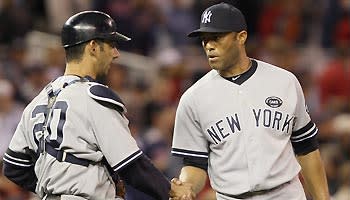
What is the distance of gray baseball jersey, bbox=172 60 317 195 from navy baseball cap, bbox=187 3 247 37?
303 millimetres

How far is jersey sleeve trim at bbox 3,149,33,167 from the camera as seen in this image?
20.6 feet

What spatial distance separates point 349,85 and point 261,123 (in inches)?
256

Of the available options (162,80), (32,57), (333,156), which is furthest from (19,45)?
(333,156)

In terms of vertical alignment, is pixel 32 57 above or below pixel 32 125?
below

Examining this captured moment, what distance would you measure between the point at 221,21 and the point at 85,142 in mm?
1134

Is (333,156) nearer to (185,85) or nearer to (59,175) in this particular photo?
(185,85)

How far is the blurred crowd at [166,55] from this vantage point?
36.2 ft

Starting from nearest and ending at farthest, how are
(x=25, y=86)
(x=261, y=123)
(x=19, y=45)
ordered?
(x=261, y=123) < (x=25, y=86) < (x=19, y=45)

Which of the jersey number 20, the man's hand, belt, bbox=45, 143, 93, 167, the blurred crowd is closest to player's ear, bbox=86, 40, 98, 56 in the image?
the jersey number 20

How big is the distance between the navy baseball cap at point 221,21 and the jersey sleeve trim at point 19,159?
1188 mm

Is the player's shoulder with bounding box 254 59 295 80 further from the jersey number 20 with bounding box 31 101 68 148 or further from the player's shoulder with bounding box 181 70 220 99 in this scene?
the jersey number 20 with bounding box 31 101 68 148

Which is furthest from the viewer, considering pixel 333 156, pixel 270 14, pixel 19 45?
pixel 270 14

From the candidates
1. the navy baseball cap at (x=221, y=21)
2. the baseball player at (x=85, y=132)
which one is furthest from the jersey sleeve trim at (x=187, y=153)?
the navy baseball cap at (x=221, y=21)

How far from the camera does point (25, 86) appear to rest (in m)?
12.0
